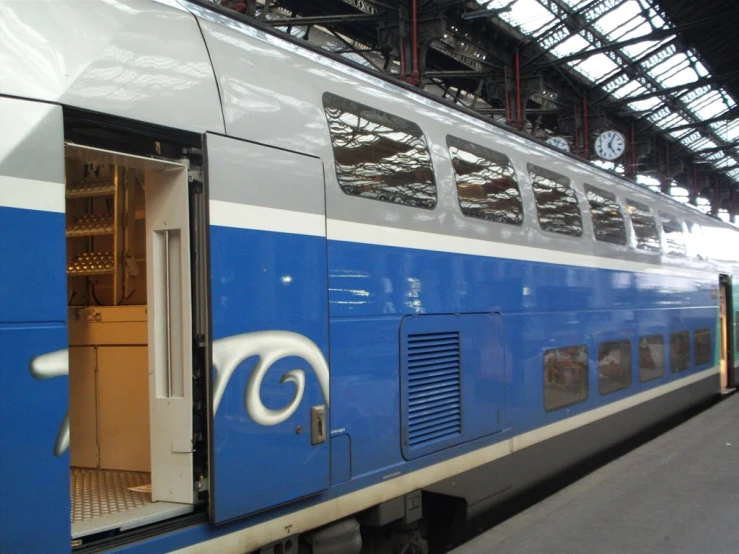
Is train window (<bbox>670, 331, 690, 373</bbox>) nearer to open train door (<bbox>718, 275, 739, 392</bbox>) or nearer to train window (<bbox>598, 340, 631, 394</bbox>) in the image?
train window (<bbox>598, 340, 631, 394</bbox>)

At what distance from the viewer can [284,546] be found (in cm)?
382

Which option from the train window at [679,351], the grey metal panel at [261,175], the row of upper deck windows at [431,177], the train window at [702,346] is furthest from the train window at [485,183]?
the train window at [702,346]

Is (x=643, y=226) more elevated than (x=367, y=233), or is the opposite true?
(x=643, y=226)

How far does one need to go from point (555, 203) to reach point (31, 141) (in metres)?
5.11

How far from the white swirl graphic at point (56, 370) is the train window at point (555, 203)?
4.59 metres

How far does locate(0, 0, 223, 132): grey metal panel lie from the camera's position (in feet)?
9.27

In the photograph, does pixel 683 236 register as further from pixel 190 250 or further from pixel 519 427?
pixel 190 250

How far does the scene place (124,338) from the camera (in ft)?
13.9

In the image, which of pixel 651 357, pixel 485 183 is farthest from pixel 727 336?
pixel 485 183

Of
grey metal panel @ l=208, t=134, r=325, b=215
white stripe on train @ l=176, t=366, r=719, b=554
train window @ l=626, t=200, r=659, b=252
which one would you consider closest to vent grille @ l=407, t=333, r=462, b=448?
white stripe on train @ l=176, t=366, r=719, b=554

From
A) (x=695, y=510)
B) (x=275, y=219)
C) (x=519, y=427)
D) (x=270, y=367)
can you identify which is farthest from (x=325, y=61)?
(x=695, y=510)

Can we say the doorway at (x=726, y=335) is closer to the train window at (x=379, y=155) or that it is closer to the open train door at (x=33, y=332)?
the train window at (x=379, y=155)

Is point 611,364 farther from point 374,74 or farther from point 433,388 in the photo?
point 374,74

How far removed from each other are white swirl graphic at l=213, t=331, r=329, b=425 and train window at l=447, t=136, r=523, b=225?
6.49 ft
